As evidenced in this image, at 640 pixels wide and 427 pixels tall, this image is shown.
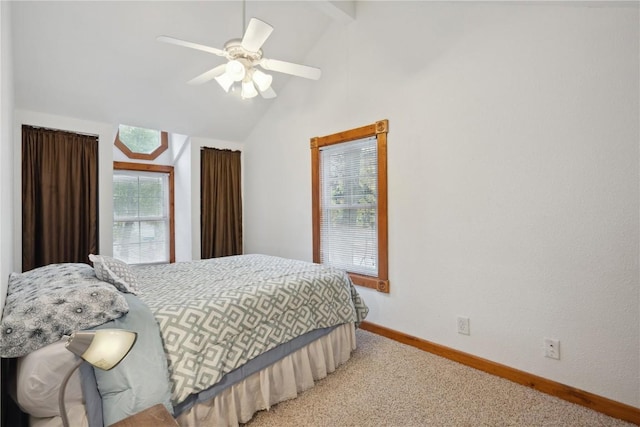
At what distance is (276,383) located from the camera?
1.90m

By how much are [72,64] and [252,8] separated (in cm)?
167

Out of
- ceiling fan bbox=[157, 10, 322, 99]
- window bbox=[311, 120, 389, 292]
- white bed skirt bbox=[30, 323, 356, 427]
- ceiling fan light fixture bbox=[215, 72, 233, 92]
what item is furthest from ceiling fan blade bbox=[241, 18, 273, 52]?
white bed skirt bbox=[30, 323, 356, 427]

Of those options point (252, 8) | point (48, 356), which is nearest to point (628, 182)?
point (48, 356)

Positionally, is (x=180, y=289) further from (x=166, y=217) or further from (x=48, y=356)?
(x=166, y=217)

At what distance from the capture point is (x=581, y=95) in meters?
1.88

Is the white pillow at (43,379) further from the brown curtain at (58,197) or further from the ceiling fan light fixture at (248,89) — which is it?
the brown curtain at (58,197)

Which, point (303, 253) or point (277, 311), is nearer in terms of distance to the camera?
point (277, 311)

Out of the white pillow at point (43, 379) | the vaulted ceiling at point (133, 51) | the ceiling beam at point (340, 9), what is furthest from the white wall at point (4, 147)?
the ceiling beam at point (340, 9)

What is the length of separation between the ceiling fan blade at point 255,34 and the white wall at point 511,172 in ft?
4.59

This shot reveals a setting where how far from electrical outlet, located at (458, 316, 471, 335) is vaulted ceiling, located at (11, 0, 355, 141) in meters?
2.83

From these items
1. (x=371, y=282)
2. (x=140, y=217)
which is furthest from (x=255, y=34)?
(x=140, y=217)

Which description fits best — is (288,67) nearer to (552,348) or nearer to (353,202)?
(353,202)

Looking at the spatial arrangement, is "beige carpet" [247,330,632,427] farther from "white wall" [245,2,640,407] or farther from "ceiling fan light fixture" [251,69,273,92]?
"ceiling fan light fixture" [251,69,273,92]

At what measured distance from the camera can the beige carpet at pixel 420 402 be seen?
1.76 metres
